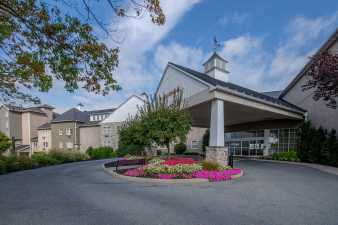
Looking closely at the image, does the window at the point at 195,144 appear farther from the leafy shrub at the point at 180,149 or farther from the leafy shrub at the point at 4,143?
the leafy shrub at the point at 4,143

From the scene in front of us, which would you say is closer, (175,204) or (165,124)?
(175,204)

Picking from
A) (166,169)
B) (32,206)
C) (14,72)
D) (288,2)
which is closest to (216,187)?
(166,169)

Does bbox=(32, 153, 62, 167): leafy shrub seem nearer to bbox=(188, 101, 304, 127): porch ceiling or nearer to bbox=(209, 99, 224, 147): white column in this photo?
bbox=(188, 101, 304, 127): porch ceiling

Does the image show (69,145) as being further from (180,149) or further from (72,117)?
(180,149)

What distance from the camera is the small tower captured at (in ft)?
82.4

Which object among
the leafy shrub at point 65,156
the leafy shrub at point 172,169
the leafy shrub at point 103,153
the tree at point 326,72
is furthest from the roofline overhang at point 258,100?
the leafy shrub at point 103,153

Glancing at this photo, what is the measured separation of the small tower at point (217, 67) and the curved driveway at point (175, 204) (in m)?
18.2

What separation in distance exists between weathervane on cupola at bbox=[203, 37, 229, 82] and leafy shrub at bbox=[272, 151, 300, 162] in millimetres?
10472

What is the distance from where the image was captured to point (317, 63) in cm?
1090

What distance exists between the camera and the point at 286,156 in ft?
59.6

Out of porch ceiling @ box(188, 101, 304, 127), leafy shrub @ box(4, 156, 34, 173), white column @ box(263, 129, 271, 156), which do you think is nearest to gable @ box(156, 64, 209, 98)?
porch ceiling @ box(188, 101, 304, 127)

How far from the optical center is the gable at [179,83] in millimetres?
15751

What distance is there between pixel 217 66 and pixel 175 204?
21.7 meters

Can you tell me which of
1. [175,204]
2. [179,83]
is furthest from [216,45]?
[175,204]
